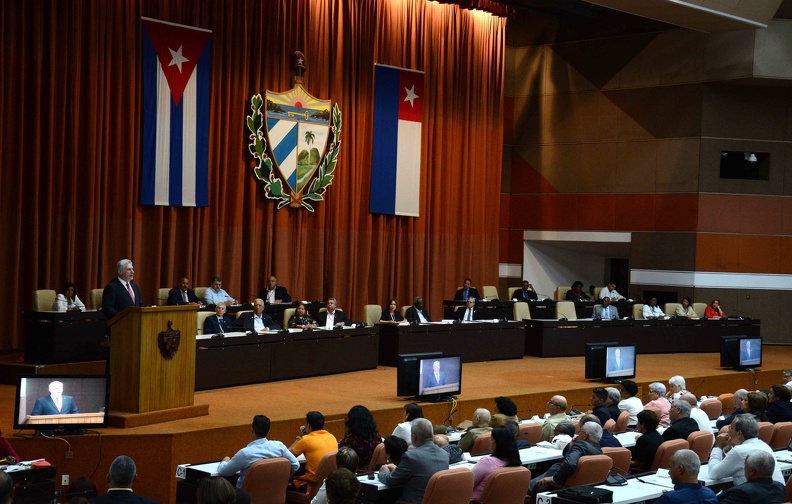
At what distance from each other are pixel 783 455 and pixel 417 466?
3.09 metres

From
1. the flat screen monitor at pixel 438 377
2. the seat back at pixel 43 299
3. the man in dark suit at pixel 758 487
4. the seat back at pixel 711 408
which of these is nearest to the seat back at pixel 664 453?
the man in dark suit at pixel 758 487

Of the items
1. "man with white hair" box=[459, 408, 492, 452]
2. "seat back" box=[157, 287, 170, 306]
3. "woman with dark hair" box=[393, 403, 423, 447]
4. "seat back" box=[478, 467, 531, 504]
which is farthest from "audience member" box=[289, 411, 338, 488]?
"seat back" box=[157, 287, 170, 306]

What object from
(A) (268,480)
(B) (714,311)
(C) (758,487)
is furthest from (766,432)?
(B) (714,311)

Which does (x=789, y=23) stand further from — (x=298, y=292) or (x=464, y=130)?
(x=298, y=292)

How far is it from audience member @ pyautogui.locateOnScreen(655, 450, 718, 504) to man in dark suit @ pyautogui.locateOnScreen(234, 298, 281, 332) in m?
6.70

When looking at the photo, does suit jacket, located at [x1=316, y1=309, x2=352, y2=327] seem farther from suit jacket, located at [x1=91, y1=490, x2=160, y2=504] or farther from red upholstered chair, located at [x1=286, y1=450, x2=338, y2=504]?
suit jacket, located at [x1=91, y1=490, x2=160, y2=504]

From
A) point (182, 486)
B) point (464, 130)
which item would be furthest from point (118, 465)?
point (464, 130)

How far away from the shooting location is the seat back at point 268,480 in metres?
5.99

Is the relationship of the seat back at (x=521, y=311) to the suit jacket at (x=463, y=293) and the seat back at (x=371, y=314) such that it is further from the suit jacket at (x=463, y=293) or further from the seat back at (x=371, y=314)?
the seat back at (x=371, y=314)

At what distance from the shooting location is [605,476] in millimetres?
6398

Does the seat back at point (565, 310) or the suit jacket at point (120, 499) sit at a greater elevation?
the seat back at point (565, 310)

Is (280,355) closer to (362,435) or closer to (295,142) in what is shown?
(362,435)

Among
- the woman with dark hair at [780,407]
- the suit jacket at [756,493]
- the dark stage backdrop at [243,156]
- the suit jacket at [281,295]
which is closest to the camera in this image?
the suit jacket at [756,493]

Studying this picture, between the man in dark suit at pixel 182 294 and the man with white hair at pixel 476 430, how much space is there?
6067 millimetres
